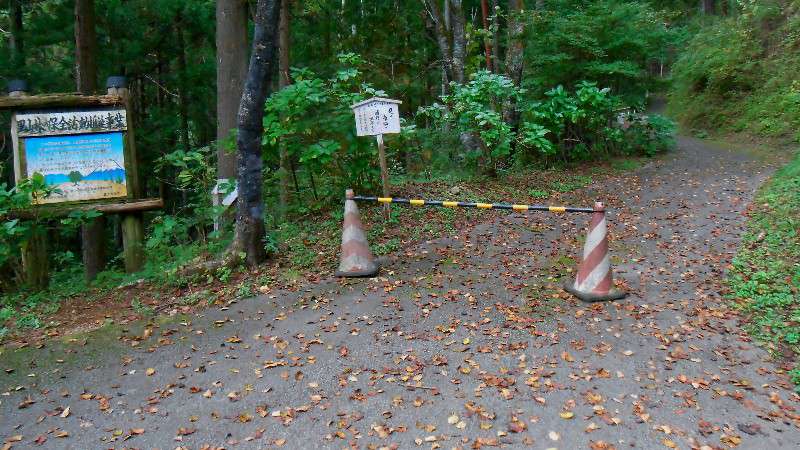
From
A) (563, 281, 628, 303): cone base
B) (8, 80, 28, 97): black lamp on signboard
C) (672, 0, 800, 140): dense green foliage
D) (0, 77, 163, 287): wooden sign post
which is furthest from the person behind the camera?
(672, 0, 800, 140): dense green foliage

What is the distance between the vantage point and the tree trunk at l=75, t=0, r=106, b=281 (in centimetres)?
1119

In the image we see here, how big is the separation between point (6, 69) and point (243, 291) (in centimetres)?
1139

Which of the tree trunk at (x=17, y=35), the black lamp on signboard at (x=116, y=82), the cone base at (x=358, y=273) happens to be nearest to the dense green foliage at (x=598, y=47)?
the cone base at (x=358, y=273)

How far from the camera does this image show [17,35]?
15141 mm

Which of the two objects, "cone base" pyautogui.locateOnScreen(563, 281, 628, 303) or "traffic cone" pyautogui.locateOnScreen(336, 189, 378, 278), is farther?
"traffic cone" pyautogui.locateOnScreen(336, 189, 378, 278)

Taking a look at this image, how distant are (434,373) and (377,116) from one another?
4.69 meters

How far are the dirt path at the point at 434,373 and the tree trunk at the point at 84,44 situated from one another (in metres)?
7.50

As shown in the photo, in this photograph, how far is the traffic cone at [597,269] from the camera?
6.36m

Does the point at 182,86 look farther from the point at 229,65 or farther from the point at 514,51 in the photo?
the point at 514,51

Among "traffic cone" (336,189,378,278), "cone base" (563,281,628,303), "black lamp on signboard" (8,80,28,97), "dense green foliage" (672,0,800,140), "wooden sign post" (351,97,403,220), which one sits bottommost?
"cone base" (563,281,628,303)

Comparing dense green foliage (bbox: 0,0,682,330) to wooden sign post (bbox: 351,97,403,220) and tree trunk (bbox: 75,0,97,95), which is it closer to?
wooden sign post (bbox: 351,97,403,220)

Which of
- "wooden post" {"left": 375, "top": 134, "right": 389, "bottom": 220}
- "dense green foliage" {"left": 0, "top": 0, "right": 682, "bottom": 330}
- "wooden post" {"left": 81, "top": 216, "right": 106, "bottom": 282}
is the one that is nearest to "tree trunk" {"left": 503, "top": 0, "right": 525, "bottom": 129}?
"dense green foliage" {"left": 0, "top": 0, "right": 682, "bottom": 330}

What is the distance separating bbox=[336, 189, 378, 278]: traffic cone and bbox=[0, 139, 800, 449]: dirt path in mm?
218

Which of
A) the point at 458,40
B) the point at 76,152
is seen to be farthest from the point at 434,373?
the point at 458,40
